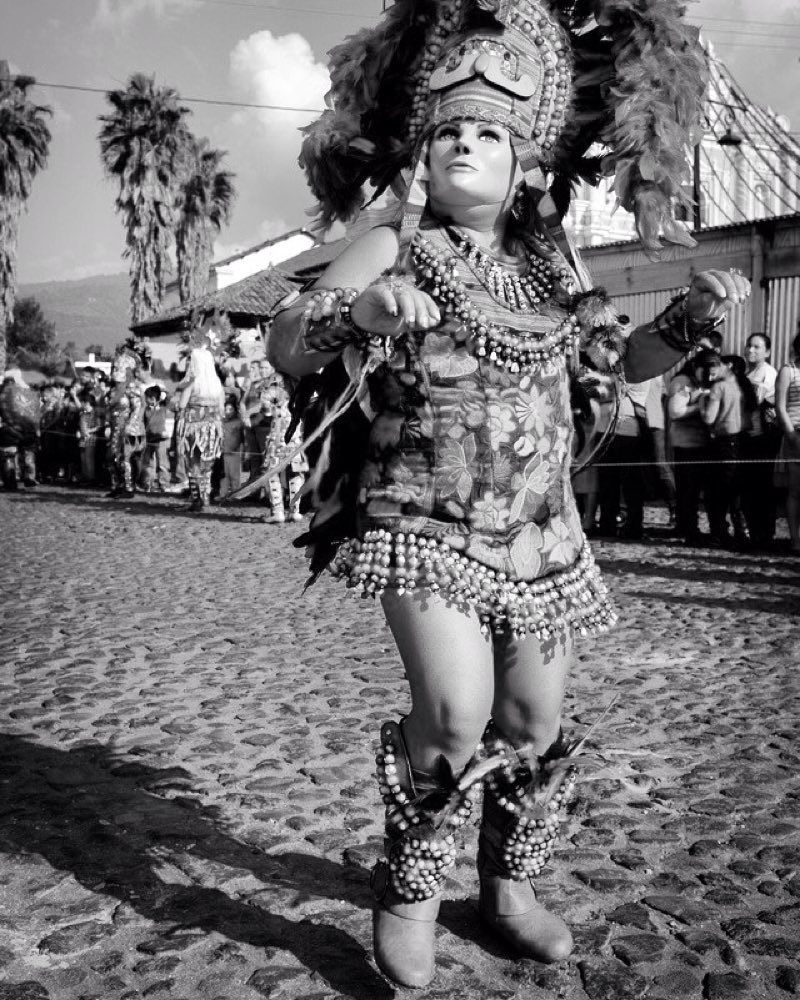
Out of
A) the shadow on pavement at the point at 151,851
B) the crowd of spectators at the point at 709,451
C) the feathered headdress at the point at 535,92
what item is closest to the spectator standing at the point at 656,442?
the crowd of spectators at the point at 709,451

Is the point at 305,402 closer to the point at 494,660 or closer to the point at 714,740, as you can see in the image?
the point at 494,660

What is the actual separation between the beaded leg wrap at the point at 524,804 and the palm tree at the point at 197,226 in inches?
1503

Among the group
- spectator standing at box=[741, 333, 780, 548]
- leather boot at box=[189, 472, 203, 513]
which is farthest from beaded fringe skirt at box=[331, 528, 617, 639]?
leather boot at box=[189, 472, 203, 513]

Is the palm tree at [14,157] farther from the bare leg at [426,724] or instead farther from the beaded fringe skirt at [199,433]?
the bare leg at [426,724]

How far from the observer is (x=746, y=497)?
10055mm

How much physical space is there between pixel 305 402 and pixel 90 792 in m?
1.86

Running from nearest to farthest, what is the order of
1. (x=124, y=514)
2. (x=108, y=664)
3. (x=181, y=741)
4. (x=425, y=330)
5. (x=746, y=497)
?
1. (x=425, y=330)
2. (x=181, y=741)
3. (x=108, y=664)
4. (x=746, y=497)
5. (x=124, y=514)

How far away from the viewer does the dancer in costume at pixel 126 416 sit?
15406 mm

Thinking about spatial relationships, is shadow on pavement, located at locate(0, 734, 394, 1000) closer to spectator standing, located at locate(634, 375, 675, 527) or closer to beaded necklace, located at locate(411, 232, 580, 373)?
beaded necklace, located at locate(411, 232, 580, 373)

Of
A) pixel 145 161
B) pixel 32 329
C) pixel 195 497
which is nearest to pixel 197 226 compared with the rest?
pixel 145 161

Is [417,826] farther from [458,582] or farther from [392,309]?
[392,309]

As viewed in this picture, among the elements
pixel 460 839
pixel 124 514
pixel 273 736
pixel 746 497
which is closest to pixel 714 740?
pixel 460 839

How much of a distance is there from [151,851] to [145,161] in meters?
34.0

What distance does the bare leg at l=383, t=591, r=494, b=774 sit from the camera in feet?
7.29
